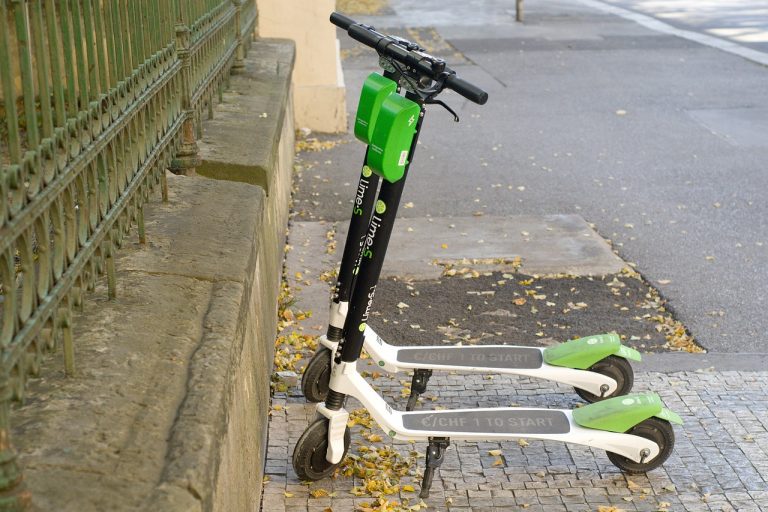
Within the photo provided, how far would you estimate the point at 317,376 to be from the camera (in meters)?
4.48

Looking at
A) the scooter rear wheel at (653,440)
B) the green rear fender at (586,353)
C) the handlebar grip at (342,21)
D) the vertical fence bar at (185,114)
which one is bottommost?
the scooter rear wheel at (653,440)

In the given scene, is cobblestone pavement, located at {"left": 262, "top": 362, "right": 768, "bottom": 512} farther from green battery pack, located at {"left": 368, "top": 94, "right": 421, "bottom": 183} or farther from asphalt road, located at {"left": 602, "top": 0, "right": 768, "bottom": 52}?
asphalt road, located at {"left": 602, "top": 0, "right": 768, "bottom": 52}

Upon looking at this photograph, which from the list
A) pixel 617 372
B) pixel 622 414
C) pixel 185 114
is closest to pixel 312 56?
pixel 185 114

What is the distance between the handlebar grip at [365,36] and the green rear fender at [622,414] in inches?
64.4

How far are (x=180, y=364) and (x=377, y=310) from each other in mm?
3266

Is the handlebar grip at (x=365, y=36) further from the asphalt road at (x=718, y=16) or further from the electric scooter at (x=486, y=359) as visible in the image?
the asphalt road at (x=718, y=16)

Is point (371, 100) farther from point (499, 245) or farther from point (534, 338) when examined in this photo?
point (499, 245)

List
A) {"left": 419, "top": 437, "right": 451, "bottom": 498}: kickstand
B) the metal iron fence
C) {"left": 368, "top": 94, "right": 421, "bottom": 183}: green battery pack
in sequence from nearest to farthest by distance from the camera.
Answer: the metal iron fence → {"left": 368, "top": 94, "right": 421, "bottom": 183}: green battery pack → {"left": 419, "top": 437, "right": 451, "bottom": 498}: kickstand

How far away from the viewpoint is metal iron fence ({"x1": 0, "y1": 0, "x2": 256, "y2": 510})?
197cm

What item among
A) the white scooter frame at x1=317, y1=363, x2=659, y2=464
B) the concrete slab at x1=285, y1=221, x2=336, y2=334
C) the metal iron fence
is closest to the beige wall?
the concrete slab at x1=285, y1=221, x2=336, y2=334

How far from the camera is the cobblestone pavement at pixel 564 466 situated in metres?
3.79

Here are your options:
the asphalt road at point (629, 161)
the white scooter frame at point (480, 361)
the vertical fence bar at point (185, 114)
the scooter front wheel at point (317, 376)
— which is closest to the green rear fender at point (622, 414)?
the white scooter frame at point (480, 361)

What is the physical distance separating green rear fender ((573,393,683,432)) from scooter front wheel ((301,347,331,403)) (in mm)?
1144

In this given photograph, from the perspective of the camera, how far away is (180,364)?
8.39 feet
